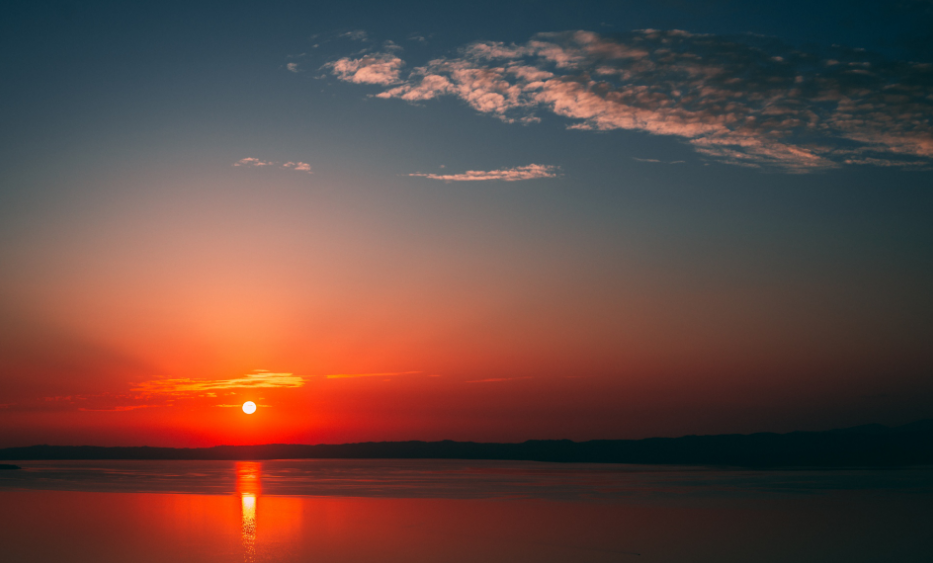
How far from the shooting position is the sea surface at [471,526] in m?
13.5

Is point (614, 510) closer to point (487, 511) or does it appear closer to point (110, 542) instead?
point (487, 511)

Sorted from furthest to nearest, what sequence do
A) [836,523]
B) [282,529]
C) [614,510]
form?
1. [614,510]
2. [836,523]
3. [282,529]

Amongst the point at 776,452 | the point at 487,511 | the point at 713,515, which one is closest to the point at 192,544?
the point at 487,511

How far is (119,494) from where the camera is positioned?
1114 inches

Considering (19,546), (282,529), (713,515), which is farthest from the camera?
(713,515)

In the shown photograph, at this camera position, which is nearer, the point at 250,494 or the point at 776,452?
the point at 250,494

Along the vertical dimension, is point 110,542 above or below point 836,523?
above

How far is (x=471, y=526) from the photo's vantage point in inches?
678

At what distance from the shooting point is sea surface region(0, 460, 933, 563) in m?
13.5

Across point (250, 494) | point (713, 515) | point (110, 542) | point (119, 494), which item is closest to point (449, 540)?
point (110, 542)

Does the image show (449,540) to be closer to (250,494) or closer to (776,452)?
(250,494)

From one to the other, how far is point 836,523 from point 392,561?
1248 centimetres

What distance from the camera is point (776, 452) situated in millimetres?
81750

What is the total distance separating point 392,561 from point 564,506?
415 inches
